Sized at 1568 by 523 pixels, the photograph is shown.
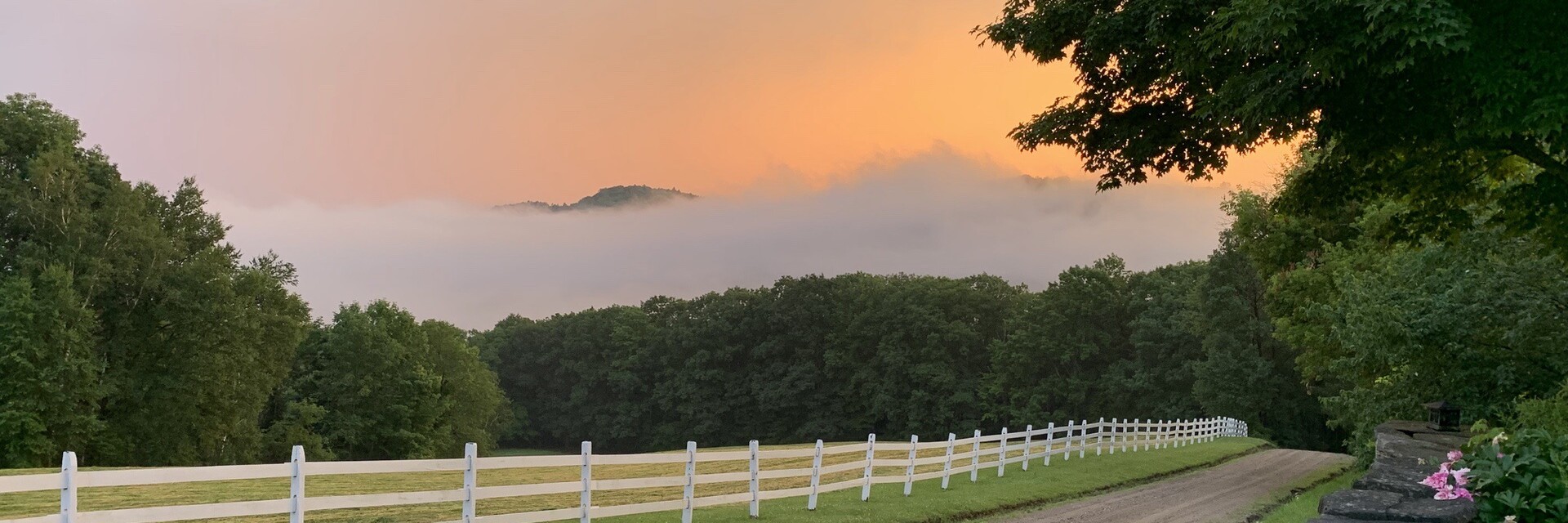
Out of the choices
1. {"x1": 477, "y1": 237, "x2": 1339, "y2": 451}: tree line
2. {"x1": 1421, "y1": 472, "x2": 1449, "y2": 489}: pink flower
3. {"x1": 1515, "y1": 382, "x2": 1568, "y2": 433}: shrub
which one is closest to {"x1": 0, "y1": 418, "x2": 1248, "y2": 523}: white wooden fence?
{"x1": 1421, "y1": 472, "x2": 1449, "y2": 489}: pink flower

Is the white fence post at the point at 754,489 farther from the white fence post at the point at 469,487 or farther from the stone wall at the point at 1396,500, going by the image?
the stone wall at the point at 1396,500

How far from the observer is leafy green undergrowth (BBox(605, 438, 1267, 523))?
46.7ft

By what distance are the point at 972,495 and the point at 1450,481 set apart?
12.4m

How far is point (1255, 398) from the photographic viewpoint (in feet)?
198

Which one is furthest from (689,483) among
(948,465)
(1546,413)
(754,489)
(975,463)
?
(975,463)

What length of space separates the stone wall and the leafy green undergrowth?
292 inches

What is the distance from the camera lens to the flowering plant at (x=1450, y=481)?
609 cm

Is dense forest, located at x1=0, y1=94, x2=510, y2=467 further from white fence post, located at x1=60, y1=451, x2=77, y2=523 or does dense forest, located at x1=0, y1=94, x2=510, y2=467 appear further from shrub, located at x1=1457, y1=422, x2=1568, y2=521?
shrub, located at x1=1457, y1=422, x2=1568, y2=521

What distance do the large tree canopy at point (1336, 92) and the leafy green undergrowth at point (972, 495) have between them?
5619 mm

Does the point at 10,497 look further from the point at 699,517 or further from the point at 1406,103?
the point at 1406,103

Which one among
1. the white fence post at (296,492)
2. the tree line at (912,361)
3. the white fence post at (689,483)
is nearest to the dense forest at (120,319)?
the white fence post at (689,483)

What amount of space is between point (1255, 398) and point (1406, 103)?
54.7 m

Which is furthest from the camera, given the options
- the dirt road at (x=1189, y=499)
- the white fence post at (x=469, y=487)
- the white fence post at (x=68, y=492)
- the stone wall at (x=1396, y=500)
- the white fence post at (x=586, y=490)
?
the dirt road at (x=1189, y=499)

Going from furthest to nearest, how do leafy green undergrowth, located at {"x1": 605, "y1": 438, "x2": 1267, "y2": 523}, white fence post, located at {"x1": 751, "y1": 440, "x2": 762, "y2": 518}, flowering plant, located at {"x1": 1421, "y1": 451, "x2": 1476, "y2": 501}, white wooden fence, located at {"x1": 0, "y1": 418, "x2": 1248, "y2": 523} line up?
leafy green undergrowth, located at {"x1": 605, "y1": 438, "x2": 1267, "y2": 523}, white fence post, located at {"x1": 751, "y1": 440, "x2": 762, "y2": 518}, white wooden fence, located at {"x1": 0, "y1": 418, "x2": 1248, "y2": 523}, flowering plant, located at {"x1": 1421, "y1": 451, "x2": 1476, "y2": 501}
